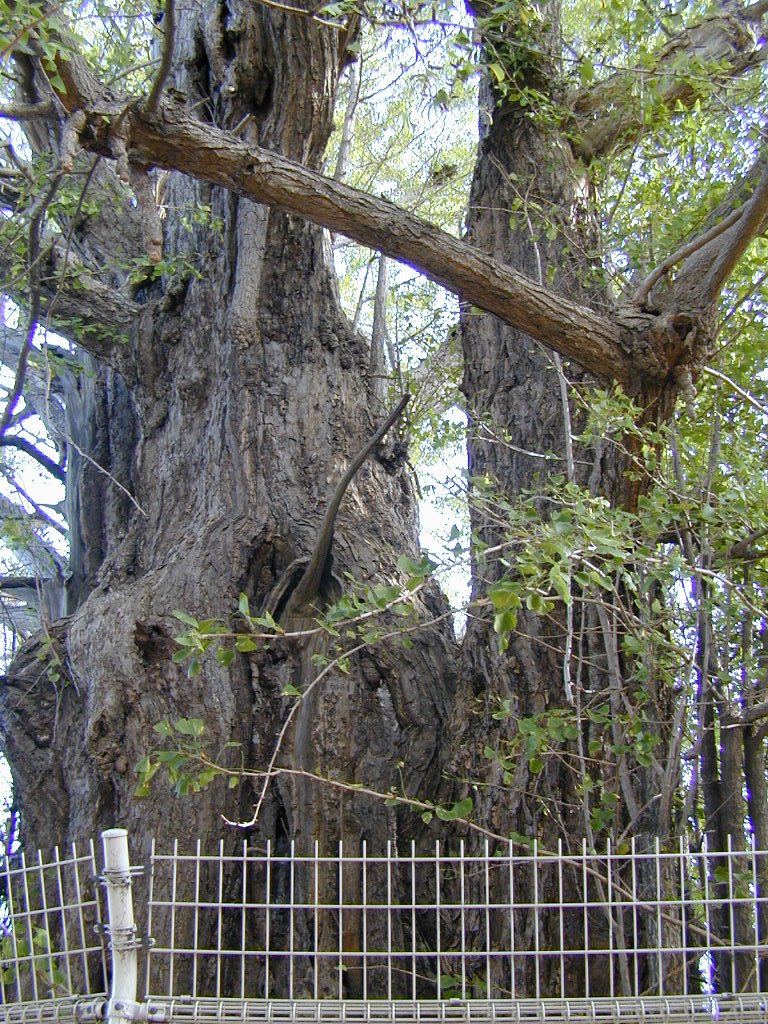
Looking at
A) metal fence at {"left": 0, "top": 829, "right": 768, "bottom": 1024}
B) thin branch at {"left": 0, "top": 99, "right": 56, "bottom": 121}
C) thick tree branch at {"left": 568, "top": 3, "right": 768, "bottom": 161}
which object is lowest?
metal fence at {"left": 0, "top": 829, "right": 768, "bottom": 1024}

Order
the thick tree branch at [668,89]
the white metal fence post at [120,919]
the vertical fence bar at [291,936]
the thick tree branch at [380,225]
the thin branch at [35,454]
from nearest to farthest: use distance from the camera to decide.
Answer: the white metal fence post at [120,919]
the vertical fence bar at [291,936]
the thick tree branch at [380,225]
the thick tree branch at [668,89]
the thin branch at [35,454]

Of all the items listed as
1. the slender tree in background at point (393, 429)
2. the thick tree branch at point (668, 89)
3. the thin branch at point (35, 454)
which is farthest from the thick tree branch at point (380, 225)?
the thin branch at point (35, 454)

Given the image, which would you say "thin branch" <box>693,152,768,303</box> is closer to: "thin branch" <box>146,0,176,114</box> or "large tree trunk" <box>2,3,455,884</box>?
"large tree trunk" <box>2,3,455,884</box>

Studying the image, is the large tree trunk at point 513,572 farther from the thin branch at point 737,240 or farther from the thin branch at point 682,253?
the thin branch at point 737,240

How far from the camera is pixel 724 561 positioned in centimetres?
400

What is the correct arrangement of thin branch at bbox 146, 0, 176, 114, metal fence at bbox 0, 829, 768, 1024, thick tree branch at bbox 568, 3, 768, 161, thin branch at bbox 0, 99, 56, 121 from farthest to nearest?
thick tree branch at bbox 568, 3, 768, 161, thin branch at bbox 0, 99, 56, 121, thin branch at bbox 146, 0, 176, 114, metal fence at bbox 0, 829, 768, 1024

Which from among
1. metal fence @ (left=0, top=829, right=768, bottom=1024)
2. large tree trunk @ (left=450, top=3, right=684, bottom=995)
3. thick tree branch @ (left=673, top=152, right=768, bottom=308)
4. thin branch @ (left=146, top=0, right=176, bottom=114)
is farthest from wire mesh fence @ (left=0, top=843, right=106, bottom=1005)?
thick tree branch @ (left=673, top=152, right=768, bottom=308)

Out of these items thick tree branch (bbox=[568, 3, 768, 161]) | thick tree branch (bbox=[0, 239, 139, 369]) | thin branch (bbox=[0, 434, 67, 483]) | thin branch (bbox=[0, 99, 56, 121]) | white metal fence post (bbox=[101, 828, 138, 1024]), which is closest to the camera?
white metal fence post (bbox=[101, 828, 138, 1024])

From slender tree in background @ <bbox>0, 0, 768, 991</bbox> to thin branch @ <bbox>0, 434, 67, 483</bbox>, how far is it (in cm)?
39

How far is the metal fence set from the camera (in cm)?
335

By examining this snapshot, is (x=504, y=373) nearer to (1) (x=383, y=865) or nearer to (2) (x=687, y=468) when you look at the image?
(2) (x=687, y=468)

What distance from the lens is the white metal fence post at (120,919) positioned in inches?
123

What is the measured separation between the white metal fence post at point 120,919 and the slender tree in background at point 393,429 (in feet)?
2.08

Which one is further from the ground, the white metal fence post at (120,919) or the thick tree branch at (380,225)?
the thick tree branch at (380,225)
